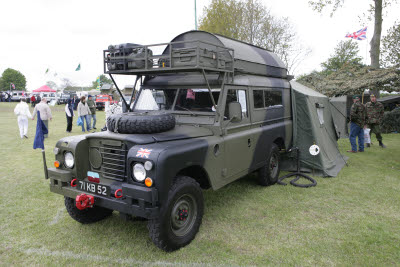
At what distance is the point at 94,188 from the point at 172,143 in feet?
3.70

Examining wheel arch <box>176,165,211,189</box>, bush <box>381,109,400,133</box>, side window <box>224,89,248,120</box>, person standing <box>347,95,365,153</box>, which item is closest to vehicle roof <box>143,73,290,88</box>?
side window <box>224,89,248,120</box>

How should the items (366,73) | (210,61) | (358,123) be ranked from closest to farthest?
1. (210,61)
2. (358,123)
3. (366,73)

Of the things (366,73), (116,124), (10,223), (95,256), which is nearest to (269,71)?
(116,124)

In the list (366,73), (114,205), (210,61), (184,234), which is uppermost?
(366,73)

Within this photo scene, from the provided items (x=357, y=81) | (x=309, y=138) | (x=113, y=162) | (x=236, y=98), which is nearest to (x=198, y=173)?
(x=113, y=162)

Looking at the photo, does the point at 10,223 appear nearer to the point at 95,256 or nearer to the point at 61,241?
the point at 61,241

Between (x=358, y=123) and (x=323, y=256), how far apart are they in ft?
22.7

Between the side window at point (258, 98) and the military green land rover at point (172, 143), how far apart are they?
19mm

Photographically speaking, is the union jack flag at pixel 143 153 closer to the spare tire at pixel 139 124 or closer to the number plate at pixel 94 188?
the spare tire at pixel 139 124

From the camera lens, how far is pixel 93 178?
12.8ft

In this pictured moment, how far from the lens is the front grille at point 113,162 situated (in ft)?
11.9

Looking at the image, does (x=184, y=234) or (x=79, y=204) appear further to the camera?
(x=184, y=234)

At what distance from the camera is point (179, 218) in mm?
3717

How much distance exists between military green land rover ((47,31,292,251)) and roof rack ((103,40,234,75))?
Result: 1 centimetres
